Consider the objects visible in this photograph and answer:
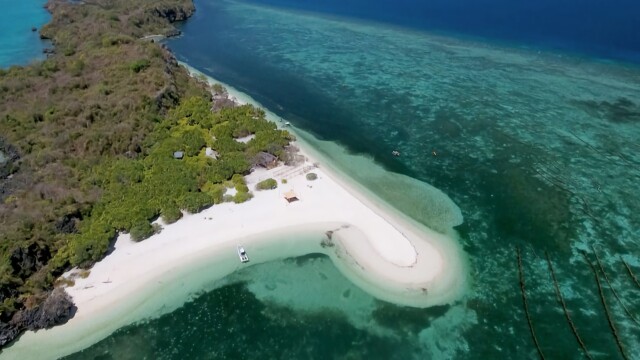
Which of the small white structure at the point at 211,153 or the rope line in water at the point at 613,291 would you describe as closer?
the rope line in water at the point at 613,291

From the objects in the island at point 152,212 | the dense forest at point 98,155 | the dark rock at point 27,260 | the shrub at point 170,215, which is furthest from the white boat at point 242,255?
the dark rock at point 27,260

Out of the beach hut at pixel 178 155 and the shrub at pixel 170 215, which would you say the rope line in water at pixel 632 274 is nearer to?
the shrub at pixel 170 215

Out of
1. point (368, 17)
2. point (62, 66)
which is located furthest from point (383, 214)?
point (368, 17)

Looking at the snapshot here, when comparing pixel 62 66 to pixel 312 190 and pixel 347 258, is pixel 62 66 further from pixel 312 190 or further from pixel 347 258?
pixel 347 258

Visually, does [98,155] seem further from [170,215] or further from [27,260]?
[27,260]

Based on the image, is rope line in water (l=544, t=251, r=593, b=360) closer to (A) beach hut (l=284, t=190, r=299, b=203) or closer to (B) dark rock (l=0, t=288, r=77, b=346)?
(A) beach hut (l=284, t=190, r=299, b=203)

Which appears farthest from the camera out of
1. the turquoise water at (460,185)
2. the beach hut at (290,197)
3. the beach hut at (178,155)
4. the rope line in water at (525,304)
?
the beach hut at (178,155)
